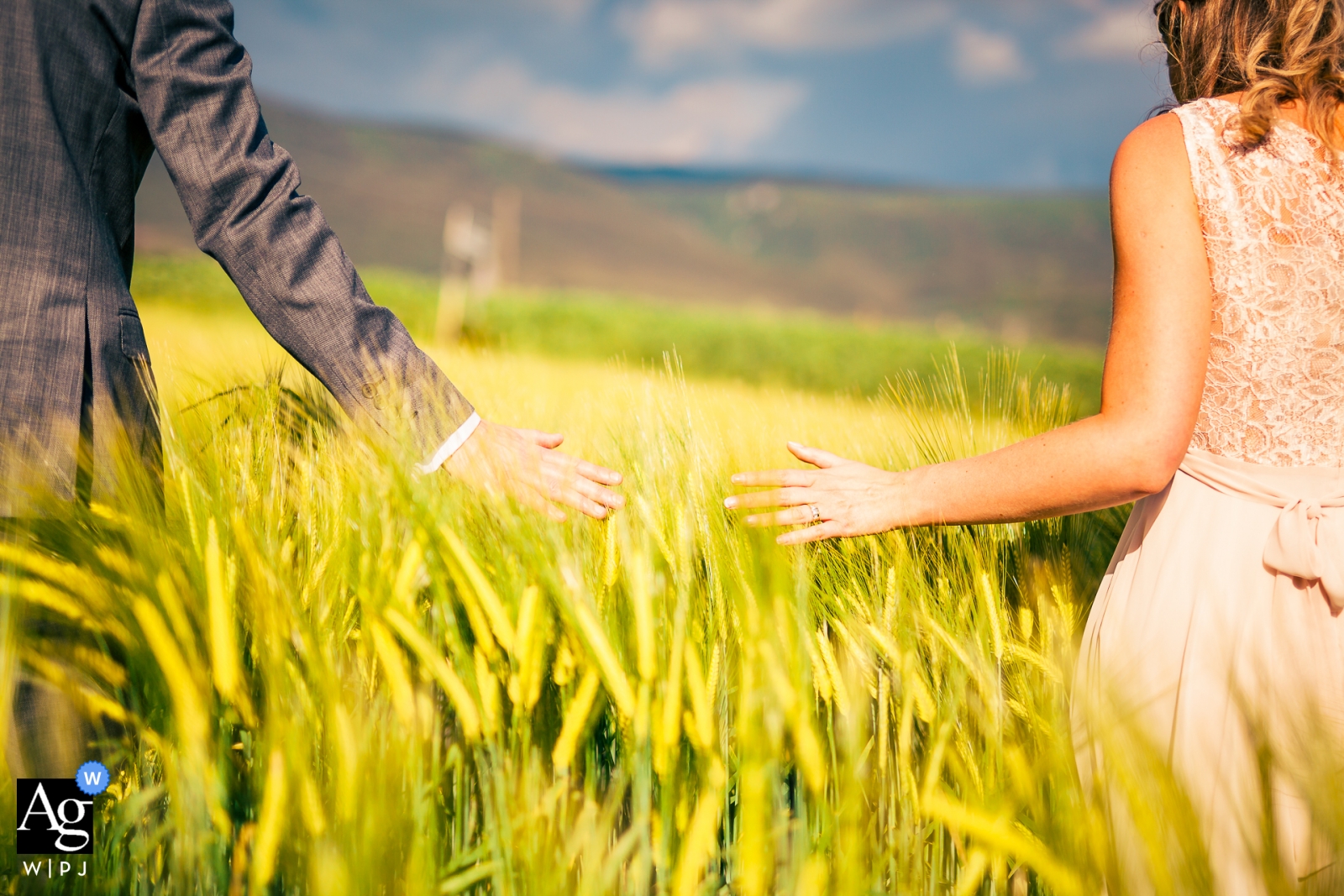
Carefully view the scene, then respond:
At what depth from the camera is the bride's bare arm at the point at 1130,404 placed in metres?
0.85

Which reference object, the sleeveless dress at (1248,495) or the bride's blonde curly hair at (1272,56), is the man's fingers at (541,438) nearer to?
the sleeveless dress at (1248,495)

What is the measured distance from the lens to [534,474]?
0.95m

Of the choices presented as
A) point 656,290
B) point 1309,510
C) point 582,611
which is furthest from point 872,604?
point 656,290

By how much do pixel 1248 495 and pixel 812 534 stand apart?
607 millimetres

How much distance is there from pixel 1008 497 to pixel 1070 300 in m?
87.6

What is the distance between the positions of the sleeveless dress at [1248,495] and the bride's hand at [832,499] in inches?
12.0

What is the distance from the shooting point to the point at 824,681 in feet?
2.64

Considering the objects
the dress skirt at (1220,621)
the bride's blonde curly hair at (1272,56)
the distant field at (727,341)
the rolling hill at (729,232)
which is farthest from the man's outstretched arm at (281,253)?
the rolling hill at (729,232)

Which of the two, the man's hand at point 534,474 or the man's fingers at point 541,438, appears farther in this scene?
the man's fingers at point 541,438

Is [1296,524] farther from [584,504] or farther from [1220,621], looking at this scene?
[584,504]

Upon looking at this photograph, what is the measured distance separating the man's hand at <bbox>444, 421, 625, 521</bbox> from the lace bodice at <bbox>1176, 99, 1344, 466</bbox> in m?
0.82

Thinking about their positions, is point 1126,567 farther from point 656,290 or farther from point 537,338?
point 656,290

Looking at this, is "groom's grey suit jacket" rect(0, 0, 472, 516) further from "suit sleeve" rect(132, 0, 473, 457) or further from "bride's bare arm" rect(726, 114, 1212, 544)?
"bride's bare arm" rect(726, 114, 1212, 544)

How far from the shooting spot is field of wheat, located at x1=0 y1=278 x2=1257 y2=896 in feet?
1.93
